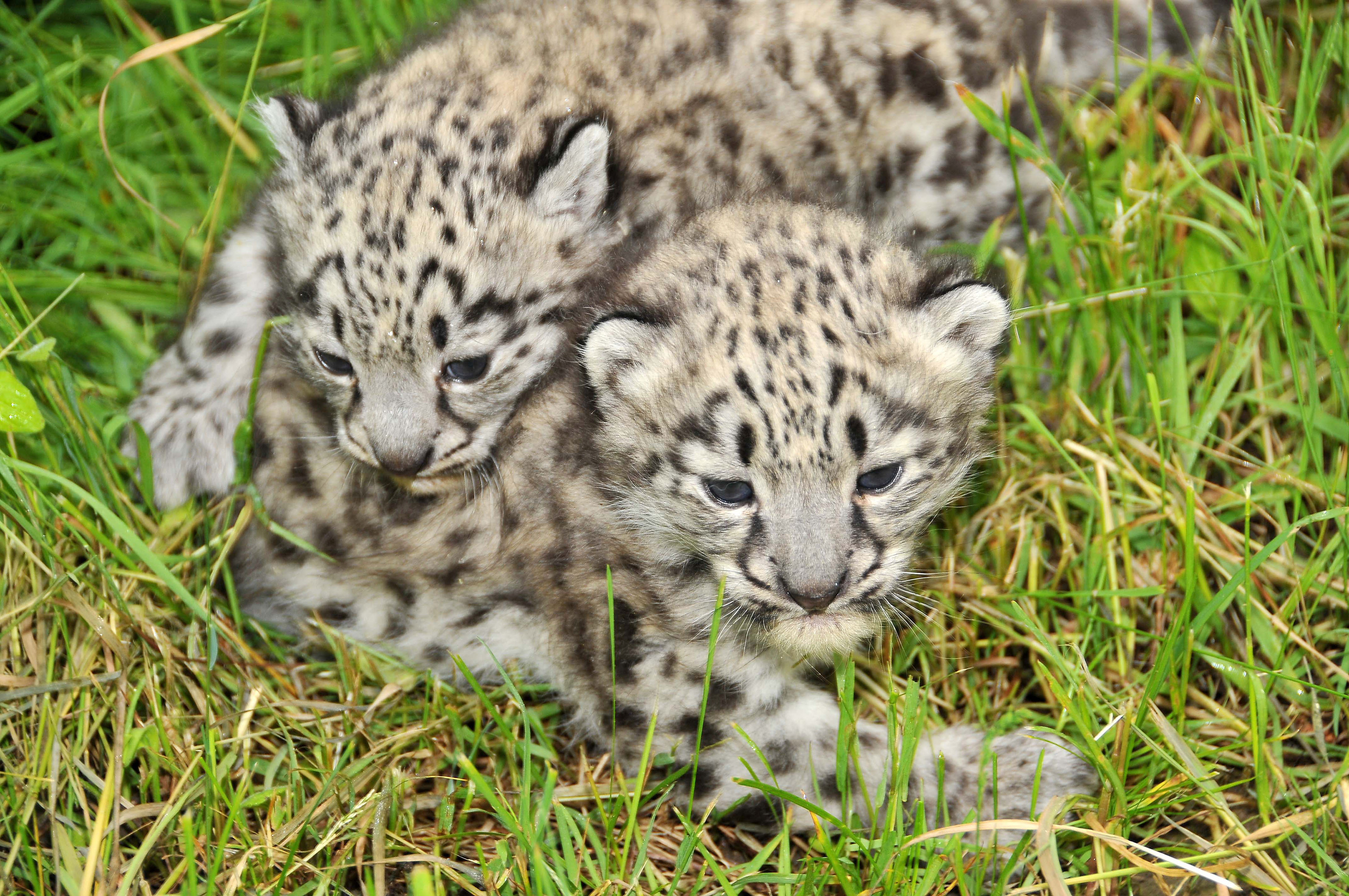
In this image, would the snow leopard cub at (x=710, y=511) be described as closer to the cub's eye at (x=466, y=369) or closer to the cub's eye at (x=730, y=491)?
the cub's eye at (x=730, y=491)

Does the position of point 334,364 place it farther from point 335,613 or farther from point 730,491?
point 730,491

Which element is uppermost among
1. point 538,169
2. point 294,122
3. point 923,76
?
point 294,122

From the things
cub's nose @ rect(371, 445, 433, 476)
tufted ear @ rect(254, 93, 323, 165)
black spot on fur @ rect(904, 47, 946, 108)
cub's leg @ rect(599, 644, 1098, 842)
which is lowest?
cub's leg @ rect(599, 644, 1098, 842)

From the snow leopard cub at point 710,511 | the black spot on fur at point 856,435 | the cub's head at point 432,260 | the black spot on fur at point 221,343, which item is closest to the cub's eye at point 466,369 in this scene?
the cub's head at point 432,260

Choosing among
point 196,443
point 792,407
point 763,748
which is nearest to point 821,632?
point 763,748

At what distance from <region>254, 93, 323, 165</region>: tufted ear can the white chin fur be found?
7.66 feet

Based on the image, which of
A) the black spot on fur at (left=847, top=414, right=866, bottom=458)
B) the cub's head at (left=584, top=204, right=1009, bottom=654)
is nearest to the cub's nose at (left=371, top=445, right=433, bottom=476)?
the cub's head at (left=584, top=204, right=1009, bottom=654)

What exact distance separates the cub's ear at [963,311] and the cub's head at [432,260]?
1.25 m

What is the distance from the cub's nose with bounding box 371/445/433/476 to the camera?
4.29 metres

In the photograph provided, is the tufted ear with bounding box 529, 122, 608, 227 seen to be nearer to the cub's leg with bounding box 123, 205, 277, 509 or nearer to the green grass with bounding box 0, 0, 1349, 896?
the cub's leg with bounding box 123, 205, 277, 509

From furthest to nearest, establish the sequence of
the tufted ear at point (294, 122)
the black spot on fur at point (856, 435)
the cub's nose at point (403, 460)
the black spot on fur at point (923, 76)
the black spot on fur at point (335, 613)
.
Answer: the black spot on fur at point (923, 76) → the black spot on fur at point (335, 613) → the tufted ear at point (294, 122) → the cub's nose at point (403, 460) → the black spot on fur at point (856, 435)

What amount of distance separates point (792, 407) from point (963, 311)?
0.64m

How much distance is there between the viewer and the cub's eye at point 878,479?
12.5 ft

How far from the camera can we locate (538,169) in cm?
439
